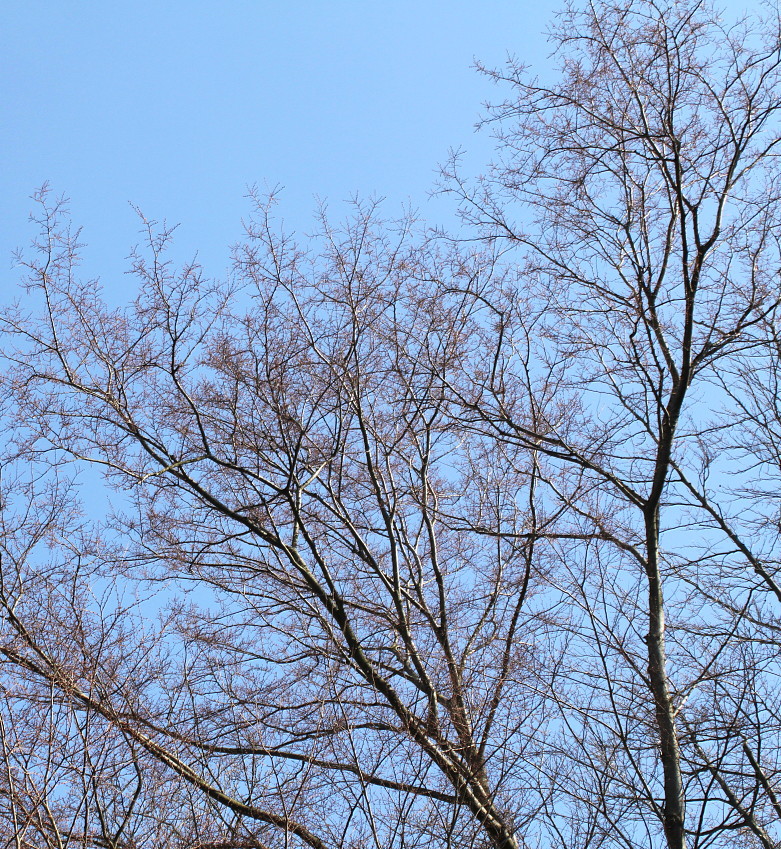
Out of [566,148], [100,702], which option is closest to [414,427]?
[566,148]

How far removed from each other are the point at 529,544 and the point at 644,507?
873mm

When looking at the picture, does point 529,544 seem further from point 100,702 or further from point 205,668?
point 100,702

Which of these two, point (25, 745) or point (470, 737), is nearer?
point (25, 745)

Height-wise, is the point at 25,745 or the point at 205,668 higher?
the point at 205,668

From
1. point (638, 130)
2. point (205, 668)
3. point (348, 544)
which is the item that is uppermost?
point (638, 130)

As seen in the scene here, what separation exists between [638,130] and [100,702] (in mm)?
4698

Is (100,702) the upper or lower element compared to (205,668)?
lower

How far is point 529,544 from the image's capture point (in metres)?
6.48

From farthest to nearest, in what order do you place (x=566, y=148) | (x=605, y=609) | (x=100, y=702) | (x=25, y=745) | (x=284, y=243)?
(x=284, y=243) < (x=566, y=148) < (x=605, y=609) < (x=100, y=702) < (x=25, y=745)

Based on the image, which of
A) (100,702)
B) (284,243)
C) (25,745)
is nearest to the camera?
(25,745)

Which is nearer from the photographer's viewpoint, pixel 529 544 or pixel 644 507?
pixel 644 507

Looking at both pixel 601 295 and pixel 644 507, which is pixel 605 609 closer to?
pixel 644 507

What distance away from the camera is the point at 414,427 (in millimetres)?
6938

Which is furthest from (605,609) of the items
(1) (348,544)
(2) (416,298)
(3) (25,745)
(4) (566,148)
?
(3) (25,745)
